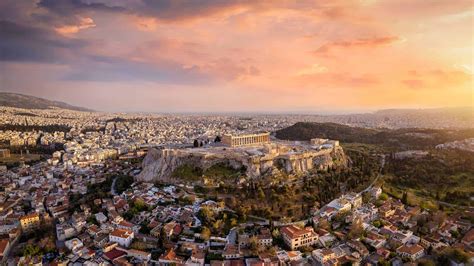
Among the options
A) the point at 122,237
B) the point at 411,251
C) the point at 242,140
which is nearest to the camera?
the point at 411,251

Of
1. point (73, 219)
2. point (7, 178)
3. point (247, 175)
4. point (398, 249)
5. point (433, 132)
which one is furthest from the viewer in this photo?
point (433, 132)

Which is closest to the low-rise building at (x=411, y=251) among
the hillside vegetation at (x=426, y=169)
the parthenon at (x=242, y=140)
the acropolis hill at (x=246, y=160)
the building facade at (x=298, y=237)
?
the building facade at (x=298, y=237)

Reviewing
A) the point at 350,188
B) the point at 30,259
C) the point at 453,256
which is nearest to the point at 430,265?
the point at 453,256

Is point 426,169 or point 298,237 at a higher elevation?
point 426,169

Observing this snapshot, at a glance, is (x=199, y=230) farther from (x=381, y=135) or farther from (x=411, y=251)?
(x=381, y=135)

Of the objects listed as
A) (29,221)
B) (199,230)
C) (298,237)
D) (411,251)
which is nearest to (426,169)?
(411,251)

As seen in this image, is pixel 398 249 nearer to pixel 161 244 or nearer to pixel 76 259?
pixel 161 244

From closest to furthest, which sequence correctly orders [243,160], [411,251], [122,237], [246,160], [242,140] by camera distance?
1. [411,251]
2. [122,237]
3. [246,160]
4. [243,160]
5. [242,140]
